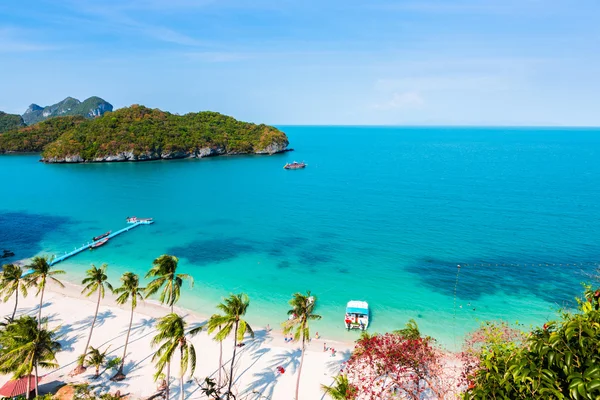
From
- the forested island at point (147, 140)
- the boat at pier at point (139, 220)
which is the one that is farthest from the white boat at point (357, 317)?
the forested island at point (147, 140)

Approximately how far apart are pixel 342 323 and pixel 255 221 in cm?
4087

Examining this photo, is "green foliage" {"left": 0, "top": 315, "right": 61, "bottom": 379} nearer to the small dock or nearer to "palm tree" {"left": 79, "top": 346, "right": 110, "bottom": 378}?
"palm tree" {"left": 79, "top": 346, "right": 110, "bottom": 378}

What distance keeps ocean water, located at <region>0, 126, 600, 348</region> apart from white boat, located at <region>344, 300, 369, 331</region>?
1191mm

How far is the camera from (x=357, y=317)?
3712cm

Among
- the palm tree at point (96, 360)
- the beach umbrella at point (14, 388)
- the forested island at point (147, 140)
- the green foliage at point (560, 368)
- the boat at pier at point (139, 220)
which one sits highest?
the forested island at point (147, 140)

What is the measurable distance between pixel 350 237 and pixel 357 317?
1079 inches

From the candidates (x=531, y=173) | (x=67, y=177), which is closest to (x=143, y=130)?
(x=67, y=177)

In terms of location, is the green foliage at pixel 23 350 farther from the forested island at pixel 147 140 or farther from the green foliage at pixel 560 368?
the forested island at pixel 147 140

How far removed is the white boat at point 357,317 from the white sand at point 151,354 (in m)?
2.96

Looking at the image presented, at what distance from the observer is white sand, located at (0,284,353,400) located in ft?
92.6

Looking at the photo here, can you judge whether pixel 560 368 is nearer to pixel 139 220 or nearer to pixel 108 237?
pixel 108 237

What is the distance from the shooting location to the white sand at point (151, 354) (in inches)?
1111

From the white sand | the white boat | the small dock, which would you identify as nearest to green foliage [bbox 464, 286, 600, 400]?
the white sand

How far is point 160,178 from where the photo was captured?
12544cm
